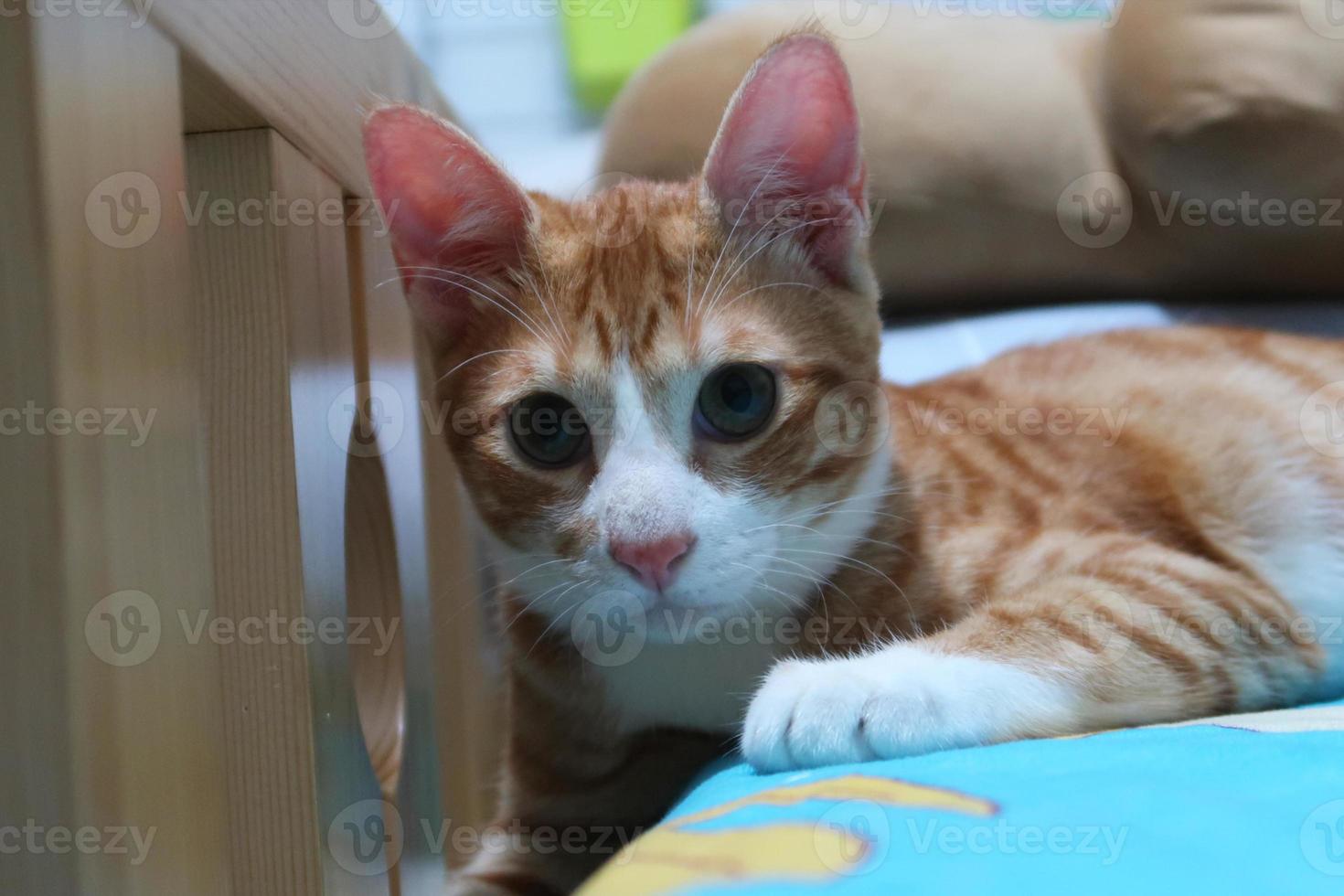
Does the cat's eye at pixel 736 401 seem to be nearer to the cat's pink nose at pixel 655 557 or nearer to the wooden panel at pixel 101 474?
the cat's pink nose at pixel 655 557

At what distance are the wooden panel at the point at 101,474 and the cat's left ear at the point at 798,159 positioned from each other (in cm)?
59

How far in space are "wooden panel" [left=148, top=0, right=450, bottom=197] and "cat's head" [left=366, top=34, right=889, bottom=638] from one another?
85 mm

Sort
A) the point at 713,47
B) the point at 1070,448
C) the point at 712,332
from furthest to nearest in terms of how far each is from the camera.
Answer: the point at 713,47, the point at 1070,448, the point at 712,332

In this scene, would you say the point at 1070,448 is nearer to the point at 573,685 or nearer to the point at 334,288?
the point at 573,685

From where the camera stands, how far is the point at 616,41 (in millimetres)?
2518

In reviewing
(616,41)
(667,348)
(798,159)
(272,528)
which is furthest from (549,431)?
(616,41)

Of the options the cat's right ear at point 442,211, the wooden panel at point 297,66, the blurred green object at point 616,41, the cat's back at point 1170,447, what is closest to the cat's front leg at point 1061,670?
the cat's back at point 1170,447

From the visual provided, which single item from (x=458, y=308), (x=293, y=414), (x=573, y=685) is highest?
(x=458, y=308)

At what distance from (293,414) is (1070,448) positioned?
→ 976mm

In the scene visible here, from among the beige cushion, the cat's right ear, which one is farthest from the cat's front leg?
the beige cushion

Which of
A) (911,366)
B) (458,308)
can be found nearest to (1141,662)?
(458,308)

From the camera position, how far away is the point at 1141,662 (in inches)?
40.0

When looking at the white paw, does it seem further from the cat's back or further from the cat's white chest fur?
the cat's back

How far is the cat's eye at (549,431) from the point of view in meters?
1.12
